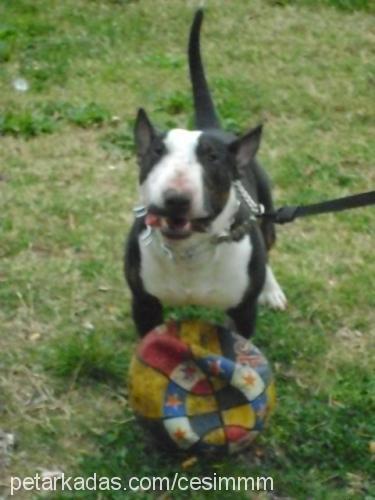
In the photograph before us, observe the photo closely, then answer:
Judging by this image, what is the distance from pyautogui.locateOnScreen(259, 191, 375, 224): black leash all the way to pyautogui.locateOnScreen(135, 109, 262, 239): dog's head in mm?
415

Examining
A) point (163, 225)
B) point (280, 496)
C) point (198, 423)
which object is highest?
point (163, 225)

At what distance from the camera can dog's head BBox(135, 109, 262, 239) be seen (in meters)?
2.76

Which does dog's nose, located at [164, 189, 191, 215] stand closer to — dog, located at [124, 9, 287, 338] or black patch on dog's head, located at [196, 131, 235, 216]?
dog, located at [124, 9, 287, 338]

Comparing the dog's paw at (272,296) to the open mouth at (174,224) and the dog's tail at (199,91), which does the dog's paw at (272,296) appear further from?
the open mouth at (174,224)

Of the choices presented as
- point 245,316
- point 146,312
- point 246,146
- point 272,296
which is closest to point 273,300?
point 272,296

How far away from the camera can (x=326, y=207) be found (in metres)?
3.44

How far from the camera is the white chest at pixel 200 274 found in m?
3.16

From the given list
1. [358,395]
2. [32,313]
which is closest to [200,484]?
[358,395]

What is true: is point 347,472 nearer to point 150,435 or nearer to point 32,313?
point 150,435

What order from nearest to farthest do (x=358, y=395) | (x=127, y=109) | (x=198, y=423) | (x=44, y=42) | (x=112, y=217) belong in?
(x=198, y=423), (x=358, y=395), (x=112, y=217), (x=127, y=109), (x=44, y=42)

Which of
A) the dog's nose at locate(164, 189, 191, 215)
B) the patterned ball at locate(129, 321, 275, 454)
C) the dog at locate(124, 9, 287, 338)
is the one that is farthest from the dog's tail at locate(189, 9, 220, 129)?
the dog's nose at locate(164, 189, 191, 215)

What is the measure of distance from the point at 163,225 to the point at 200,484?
31.5 inches

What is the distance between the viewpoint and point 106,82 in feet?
19.5

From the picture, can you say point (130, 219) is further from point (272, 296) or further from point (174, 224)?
point (174, 224)
